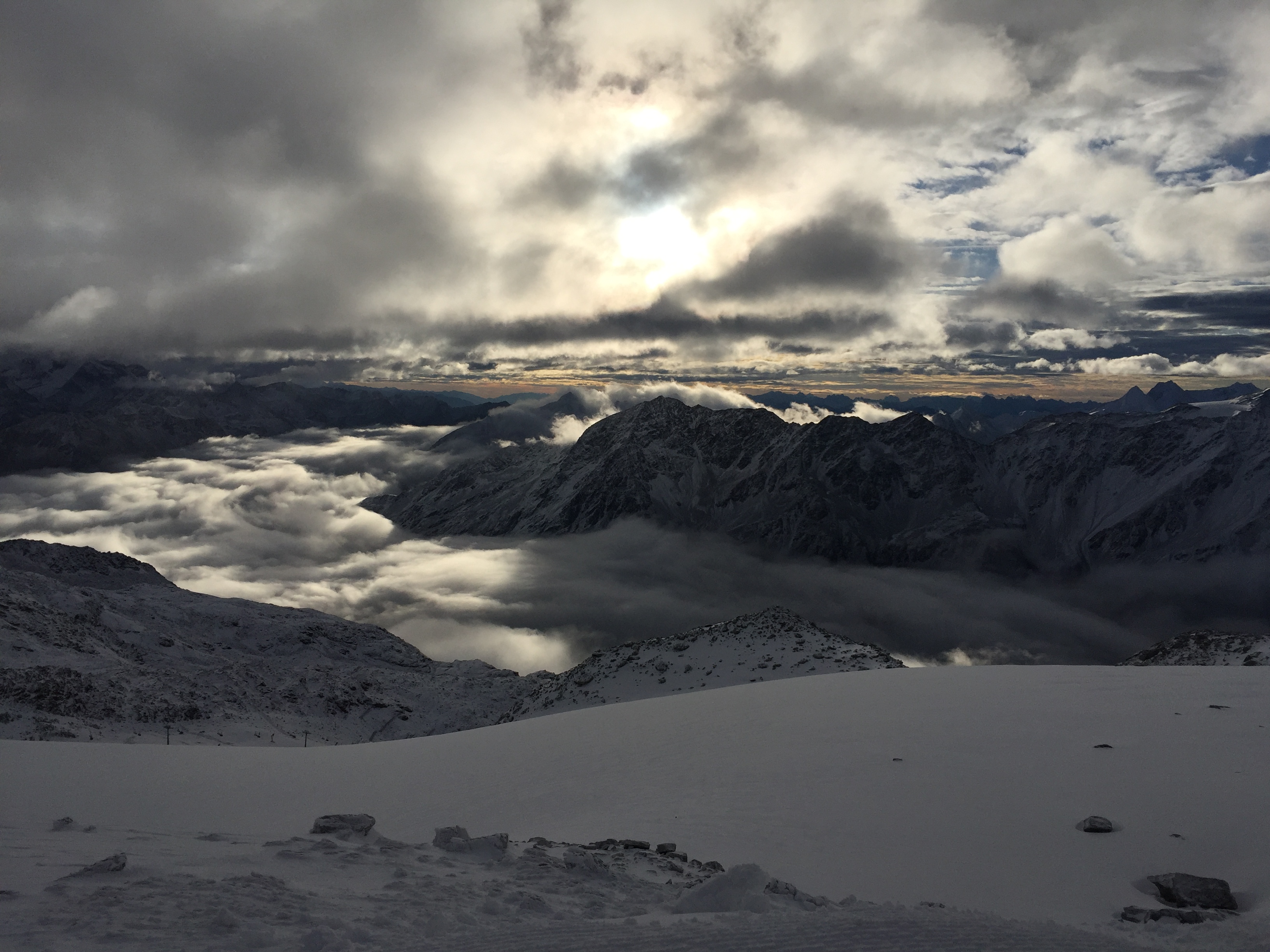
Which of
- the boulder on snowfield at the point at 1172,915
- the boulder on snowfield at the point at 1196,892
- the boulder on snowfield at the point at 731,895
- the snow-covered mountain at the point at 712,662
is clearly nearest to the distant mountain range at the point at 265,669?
the snow-covered mountain at the point at 712,662

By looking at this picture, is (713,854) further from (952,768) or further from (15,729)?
(15,729)

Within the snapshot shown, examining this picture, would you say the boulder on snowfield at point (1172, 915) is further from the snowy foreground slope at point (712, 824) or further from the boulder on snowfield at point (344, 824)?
the boulder on snowfield at point (344, 824)

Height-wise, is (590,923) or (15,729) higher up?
(590,923)

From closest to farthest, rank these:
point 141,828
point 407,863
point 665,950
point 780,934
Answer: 1. point 665,950
2. point 780,934
3. point 407,863
4. point 141,828

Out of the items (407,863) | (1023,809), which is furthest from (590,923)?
(1023,809)

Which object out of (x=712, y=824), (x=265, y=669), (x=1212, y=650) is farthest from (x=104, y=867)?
(x=265, y=669)

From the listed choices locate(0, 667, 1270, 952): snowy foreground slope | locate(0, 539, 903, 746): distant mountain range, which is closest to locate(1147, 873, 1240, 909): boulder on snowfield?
locate(0, 667, 1270, 952): snowy foreground slope
